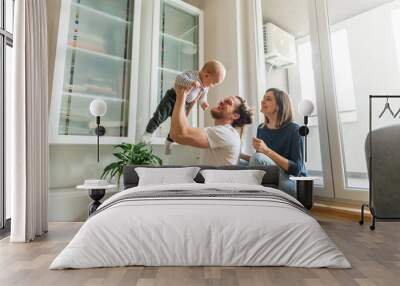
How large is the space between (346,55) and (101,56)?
3072 mm

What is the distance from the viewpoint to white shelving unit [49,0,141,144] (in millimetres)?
4039

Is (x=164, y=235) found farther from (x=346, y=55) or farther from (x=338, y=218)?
(x=346, y=55)

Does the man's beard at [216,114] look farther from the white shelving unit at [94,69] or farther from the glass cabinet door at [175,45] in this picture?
the white shelving unit at [94,69]

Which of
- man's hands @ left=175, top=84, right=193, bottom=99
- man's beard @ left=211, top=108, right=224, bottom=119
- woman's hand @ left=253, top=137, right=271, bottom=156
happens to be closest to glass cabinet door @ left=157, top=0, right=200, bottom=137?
man's hands @ left=175, top=84, right=193, bottom=99

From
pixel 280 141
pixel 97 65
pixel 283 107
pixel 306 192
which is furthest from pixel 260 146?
pixel 97 65

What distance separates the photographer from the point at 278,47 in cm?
447

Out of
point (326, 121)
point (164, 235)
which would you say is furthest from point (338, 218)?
point (164, 235)

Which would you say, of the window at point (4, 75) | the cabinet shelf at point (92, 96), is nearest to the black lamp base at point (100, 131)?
the cabinet shelf at point (92, 96)

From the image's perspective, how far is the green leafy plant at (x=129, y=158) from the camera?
171 inches

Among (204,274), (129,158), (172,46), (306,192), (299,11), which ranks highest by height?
(299,11)

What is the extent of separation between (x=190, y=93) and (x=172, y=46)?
79cm

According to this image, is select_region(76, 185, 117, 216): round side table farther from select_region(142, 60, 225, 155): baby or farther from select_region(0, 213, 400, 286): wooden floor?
select_region(0, 213, 400, 286): wooden floor

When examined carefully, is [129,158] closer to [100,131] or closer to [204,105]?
[100,131]

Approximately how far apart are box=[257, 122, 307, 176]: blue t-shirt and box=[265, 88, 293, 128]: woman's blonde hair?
69mm
